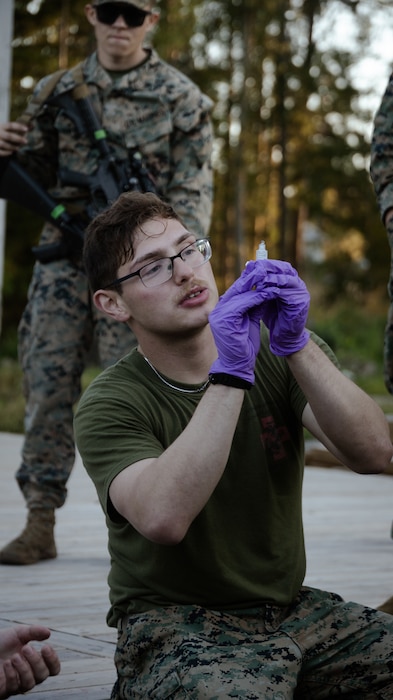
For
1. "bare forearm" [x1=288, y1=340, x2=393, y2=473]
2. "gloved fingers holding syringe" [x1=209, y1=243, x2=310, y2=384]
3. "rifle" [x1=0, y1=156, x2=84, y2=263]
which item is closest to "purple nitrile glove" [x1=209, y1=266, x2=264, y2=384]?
"gloved fingers holding syringe" [x1=209, y1=243, x2=310, y2=384]

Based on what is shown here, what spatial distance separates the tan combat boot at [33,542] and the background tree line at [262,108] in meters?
17.4

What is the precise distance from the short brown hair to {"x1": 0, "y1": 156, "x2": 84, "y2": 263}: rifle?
1913 mm

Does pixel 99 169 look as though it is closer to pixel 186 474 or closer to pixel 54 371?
pixel 54 371

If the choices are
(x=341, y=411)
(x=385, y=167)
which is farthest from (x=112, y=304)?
(x=385, y=167)

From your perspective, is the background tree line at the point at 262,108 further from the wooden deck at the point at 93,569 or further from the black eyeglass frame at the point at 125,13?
the black eyeglass frame at the point at 125,13

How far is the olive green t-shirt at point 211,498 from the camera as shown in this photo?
7.52ft

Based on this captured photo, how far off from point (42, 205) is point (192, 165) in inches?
22.6

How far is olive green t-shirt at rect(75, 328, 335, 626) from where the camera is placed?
229 cm

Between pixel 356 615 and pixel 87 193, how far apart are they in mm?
2428

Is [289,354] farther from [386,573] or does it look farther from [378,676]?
[386,573]

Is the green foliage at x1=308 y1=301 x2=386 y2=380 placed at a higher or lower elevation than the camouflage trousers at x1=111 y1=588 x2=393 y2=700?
lower

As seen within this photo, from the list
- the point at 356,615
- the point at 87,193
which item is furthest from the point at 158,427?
the point at 87,193

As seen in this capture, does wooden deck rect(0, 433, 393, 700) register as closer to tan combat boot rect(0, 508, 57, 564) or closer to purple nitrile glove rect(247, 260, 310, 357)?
tan combat boot rect(0, 508, 57, 564)

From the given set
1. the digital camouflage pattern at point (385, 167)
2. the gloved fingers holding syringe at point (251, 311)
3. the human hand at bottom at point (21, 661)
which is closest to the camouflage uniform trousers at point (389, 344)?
the digital camouflage pattern at point (385, 167)
